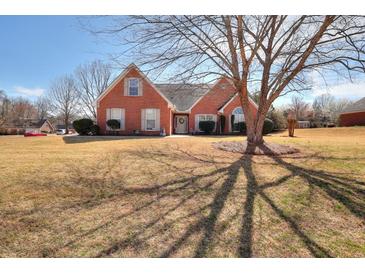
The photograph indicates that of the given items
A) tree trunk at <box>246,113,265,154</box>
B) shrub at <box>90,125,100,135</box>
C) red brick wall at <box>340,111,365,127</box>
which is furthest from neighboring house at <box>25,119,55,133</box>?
tree trunk at <box>246,113,265,154</box>

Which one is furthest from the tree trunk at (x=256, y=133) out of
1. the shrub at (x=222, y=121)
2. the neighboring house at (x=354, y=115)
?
the neighboring house at (x=354, y=115)

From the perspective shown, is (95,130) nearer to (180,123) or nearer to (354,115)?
(180,123)

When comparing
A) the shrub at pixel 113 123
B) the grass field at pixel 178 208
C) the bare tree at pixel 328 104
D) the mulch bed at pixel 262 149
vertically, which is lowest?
the grass field at pixel 178 208

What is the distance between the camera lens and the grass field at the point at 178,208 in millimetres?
3529

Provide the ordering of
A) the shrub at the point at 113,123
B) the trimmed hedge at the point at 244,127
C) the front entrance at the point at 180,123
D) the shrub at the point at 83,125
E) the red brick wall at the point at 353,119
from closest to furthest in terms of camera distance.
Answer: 1. the shrub at the point at 83,125
2. the shrub at the point at 113,123
3. the trimmed hedge at the point at 244,127
4. the front entrance at the point at 180,123
5. the red brick wall at the point at 353,119

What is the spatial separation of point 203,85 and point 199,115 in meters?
15.5

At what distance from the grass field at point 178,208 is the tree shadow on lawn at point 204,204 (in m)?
0.02

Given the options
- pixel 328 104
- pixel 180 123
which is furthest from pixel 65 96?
pixel 328 104

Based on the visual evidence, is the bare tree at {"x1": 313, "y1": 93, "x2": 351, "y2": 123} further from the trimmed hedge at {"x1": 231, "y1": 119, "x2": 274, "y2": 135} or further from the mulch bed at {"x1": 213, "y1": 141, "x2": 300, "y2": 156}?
the mulch bed at {"x1": 213, "y1": 141, "x2": 300, "y2": 156}

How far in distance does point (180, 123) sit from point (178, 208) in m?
22.5

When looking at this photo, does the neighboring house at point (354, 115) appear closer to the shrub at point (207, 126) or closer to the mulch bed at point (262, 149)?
the shrub at point (207, 126)

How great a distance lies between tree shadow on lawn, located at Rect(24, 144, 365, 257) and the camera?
11.7ft

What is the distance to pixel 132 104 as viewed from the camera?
22.0 metres

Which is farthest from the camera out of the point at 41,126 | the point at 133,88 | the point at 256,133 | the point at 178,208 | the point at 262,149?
the point at 41,126
